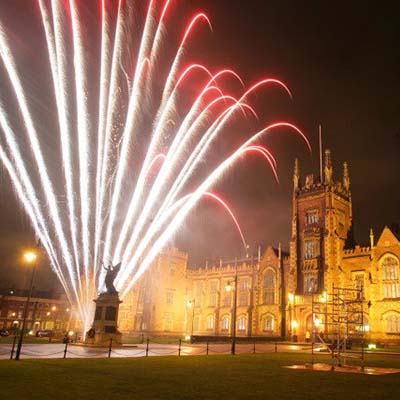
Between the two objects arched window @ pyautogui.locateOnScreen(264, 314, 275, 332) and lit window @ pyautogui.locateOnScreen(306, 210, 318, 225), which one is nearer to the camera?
lit window @ pyautogui.locateOnScreen(306, 210, 318, 225)

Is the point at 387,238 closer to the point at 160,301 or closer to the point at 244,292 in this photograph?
the point at 244,292

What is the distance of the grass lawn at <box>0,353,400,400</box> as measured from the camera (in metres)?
11.2

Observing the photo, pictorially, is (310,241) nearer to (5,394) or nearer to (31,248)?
(31,248)

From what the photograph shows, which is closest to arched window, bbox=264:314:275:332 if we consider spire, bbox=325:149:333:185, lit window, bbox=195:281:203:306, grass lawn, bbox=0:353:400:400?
lit window, bbox=195:281:203:306

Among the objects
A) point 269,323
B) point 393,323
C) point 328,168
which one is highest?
point 328,168

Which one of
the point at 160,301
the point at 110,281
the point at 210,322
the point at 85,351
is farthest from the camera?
the point at 160,301

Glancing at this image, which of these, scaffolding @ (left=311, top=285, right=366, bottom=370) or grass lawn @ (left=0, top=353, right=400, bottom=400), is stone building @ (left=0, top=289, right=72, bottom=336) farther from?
grass lawn @ (left=0, top=353, right=400, bottom=400)

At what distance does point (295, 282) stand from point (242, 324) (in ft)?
50.5

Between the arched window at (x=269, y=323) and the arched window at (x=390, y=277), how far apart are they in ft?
61.4

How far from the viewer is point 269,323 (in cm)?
6525

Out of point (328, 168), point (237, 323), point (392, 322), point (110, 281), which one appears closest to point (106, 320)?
point (110, 281)

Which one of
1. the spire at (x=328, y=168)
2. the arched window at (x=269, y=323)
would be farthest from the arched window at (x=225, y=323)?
the spire at (x=328, y=168)

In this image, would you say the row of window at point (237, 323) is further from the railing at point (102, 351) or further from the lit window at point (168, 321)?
the railing at point (102, 351)

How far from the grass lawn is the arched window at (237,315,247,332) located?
53.0 metres
